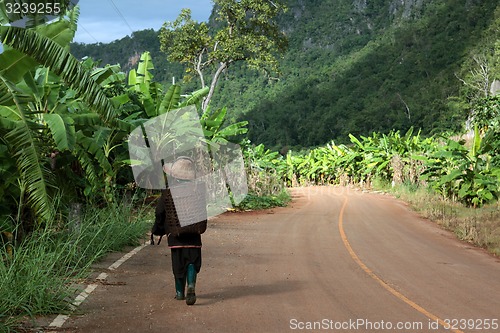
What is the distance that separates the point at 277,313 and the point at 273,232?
9317 mm

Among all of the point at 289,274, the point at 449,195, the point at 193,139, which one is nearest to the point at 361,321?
the point at 289,274

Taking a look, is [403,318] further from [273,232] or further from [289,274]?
[273,232]

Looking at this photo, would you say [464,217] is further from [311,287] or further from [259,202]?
[311,287]

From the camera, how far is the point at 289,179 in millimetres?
50594

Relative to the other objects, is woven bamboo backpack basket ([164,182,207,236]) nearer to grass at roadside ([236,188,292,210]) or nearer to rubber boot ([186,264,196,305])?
rubber boot ([186,264,196,305])

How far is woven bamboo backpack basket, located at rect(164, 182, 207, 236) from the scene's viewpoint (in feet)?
27.1

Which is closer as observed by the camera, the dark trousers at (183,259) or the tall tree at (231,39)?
the dark trousers at (183,259)

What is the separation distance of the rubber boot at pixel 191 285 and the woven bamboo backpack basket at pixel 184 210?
1.51 ft

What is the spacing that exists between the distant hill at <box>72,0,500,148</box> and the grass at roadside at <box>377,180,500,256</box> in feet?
140

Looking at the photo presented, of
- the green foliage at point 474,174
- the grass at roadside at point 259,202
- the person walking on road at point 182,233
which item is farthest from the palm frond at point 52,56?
the grass at roadside at point 259,202

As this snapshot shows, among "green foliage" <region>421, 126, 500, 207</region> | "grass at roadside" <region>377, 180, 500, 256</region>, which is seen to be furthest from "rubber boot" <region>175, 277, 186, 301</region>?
"green foliage" <region>421, 126, 500, 207</region>

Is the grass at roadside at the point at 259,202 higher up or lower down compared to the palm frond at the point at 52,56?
lower down

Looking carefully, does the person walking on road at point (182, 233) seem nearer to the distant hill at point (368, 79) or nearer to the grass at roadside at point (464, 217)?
the grass at roadside at point (464, 217)

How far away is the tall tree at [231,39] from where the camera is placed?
36688mm
